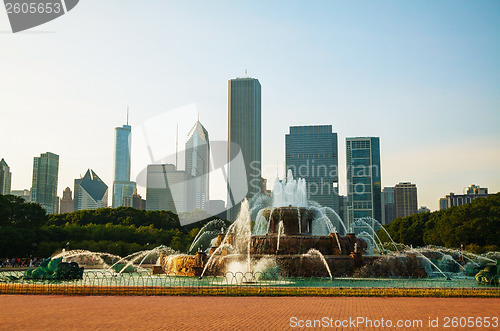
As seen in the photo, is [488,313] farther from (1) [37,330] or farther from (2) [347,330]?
(1) [37,330]

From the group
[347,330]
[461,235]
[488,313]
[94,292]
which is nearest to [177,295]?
[94,292]

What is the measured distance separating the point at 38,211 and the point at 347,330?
75.3 meters

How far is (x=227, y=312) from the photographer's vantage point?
17500 mm

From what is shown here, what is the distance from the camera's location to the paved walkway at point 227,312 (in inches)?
589

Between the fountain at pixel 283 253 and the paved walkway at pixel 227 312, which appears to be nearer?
the paved walkway at pixel 227 312

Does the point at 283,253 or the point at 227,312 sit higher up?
the point at 283,253

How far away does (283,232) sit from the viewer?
4369 centimetres

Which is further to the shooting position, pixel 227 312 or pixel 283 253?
pixel 283 253

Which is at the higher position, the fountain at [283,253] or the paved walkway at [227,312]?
the fountain at [283,253]

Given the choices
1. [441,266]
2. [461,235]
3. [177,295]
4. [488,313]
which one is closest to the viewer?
[488,313]

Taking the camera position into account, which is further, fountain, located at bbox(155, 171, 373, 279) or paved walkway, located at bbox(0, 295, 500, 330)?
fountain, located at bbox(155, 171, 373, 279)

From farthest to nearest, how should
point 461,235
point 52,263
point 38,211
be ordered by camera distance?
point 38,211
point 461,235
point 52,263

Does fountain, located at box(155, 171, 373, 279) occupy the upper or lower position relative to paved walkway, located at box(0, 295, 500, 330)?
upper

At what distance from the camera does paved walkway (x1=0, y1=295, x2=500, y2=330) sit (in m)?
15.0
